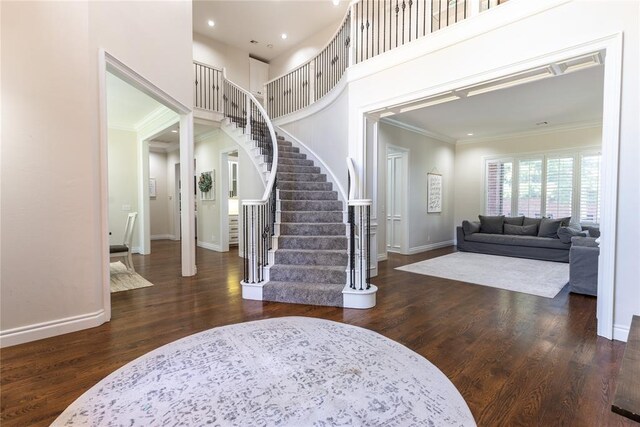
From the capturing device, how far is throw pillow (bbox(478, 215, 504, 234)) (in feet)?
23.1

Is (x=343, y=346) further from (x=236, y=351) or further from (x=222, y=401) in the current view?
(x=222, y=401)

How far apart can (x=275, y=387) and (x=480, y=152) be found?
7.95 meters

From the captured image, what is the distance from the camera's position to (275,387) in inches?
75.3

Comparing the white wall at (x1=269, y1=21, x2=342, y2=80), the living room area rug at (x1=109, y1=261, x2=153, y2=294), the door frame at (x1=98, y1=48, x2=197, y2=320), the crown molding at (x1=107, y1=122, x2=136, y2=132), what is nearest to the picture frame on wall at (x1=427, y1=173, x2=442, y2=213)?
the white wall at (x1=269, y1=21, x2=342, y2=80)

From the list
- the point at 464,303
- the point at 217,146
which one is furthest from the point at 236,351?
the point at 217,146

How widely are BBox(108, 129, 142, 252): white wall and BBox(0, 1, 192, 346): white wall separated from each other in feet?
14.9

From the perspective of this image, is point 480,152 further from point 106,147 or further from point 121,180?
Answer: point 121,180

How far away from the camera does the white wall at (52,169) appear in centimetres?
246

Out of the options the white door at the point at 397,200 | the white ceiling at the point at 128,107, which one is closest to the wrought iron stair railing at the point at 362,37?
the white ceiling at the point at 128,107

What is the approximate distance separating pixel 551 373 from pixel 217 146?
705 cm

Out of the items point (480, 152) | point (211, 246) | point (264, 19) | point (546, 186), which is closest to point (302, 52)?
point (264, 19)

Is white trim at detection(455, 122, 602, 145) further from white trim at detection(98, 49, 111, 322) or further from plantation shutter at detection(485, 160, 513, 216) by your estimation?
white trim at detection(98, 49, 111, 322)

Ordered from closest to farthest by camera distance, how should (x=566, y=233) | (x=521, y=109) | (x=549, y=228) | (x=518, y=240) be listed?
(x=521, y=109) < (x=566, y=233) < (x=549, y=228) < (x=518, y=240)

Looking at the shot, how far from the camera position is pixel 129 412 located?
1.67m
